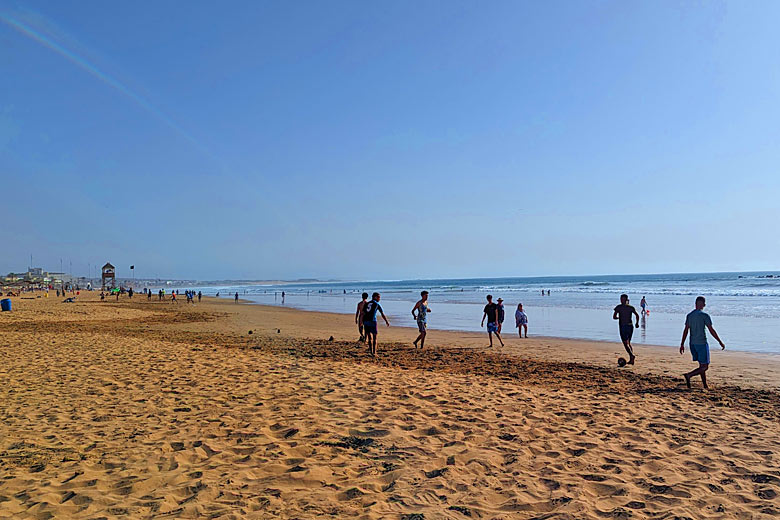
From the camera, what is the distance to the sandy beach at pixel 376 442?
13.1ft

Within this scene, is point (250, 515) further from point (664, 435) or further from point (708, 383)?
point (708, 383)

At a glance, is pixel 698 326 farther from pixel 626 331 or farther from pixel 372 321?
pixel 372 321

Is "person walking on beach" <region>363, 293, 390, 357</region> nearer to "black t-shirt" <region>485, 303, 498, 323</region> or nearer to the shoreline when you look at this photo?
the shoreline

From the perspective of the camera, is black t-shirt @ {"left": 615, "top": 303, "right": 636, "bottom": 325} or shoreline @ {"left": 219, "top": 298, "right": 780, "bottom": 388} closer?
shoreline @ {"left": 219, "top": 298, "right": 780, "bottom": 388}

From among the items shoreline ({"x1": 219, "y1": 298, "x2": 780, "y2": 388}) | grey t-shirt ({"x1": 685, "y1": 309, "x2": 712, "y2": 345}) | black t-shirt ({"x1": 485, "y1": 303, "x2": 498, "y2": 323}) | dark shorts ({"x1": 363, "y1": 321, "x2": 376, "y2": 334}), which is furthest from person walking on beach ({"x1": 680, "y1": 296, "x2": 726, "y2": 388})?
dark shorts ({"x1": 363, "y1": 321, "x2": 376, "y2": 334})

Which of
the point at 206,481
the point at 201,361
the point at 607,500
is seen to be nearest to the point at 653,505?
the point at 607,500

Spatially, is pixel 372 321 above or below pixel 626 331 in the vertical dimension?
above

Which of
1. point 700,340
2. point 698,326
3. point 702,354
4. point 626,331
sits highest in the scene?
point 698,326

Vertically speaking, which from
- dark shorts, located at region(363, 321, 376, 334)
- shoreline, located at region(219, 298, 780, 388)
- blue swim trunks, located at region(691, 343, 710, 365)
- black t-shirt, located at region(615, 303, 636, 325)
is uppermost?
black t-shirt, located at region(615, 303, 636, 325)

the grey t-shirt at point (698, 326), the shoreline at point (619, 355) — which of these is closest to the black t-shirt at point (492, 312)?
the shoreline at point (619, 355)

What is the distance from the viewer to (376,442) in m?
5.41

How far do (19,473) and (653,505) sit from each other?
5.55 meters

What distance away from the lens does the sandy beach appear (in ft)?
13.1

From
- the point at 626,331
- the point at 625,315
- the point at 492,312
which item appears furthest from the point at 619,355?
the point at 492,312
